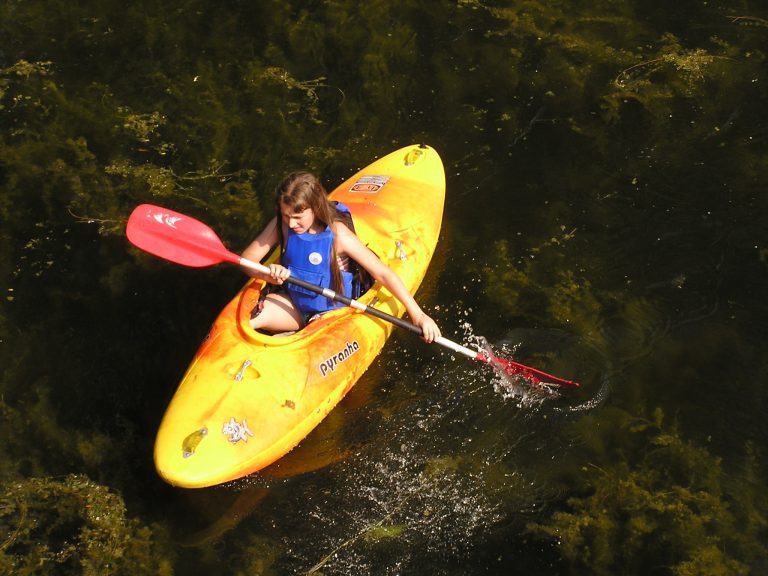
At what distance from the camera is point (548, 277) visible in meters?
5.25

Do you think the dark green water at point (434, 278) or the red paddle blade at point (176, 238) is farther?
the red paddle blade at point (176, 238)

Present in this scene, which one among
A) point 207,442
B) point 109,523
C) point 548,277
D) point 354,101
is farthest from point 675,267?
point 109,523

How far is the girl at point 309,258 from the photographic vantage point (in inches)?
162

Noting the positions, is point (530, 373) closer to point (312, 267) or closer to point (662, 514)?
point (662, 514)

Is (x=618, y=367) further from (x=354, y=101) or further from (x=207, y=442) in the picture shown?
(x=354, y=101)

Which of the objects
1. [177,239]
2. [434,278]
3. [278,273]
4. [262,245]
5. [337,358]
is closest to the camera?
[278,273]

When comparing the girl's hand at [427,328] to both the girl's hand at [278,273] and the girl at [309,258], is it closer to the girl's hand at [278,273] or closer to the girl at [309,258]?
the girl at [309,258]

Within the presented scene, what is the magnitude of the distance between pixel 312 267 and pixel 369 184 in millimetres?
1148

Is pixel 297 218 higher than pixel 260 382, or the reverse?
pixel 297 218

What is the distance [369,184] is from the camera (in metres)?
5.35

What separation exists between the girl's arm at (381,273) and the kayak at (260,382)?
22 cm

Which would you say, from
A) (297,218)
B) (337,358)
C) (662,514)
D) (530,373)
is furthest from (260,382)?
(662,514)

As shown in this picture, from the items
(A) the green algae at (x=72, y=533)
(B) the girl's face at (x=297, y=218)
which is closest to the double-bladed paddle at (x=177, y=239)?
(B) the girl's face at (x=297, y=218)

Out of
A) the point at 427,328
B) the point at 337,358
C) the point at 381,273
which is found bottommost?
the point at 337,358
